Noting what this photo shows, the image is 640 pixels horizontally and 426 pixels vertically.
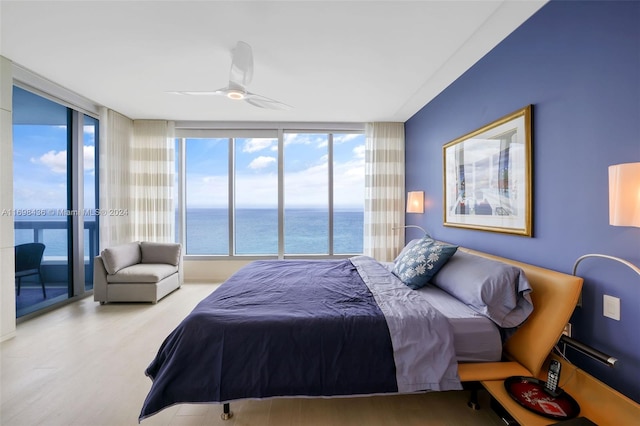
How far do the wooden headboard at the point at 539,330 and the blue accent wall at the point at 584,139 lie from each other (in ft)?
0.58

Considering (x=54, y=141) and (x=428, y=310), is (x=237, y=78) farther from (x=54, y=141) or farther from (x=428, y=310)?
(x=54, y=141)

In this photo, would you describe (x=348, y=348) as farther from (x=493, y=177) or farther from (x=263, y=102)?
(x=263, y=102)

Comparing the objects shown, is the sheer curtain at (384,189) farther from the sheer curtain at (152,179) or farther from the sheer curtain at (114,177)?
the sheer curtain at (114,177)

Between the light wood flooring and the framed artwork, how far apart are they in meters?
1.39

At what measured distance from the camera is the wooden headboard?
144cm

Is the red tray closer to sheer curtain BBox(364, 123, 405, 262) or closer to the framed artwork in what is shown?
the framed artwork

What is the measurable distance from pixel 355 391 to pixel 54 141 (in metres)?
4.51

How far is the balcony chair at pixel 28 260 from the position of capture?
9.42 feet

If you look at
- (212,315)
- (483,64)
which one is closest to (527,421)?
(212,315)

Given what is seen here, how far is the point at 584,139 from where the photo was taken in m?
1.54

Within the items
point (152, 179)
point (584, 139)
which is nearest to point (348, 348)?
point (584, 139)

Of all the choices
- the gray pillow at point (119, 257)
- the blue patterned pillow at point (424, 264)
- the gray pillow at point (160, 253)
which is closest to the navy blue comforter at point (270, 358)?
the blue patterned pillow at point (424, 264)

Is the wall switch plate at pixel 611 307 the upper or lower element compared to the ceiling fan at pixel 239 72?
lower

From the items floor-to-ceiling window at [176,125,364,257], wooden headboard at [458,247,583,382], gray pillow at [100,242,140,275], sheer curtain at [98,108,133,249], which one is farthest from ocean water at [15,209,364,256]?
wooden headboard at [458,247,583,382]
